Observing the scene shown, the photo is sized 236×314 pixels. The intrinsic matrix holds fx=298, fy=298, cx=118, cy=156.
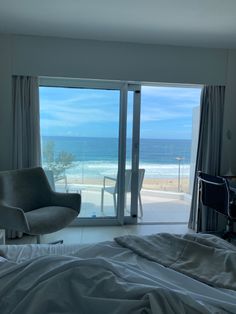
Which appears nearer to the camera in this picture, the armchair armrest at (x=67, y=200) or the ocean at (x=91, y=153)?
the armchair armrest at (x=67, y=200)

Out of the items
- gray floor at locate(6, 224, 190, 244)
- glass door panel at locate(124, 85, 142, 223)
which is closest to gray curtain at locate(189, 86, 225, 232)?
gray floor at locate(6, 224, 190, 244)

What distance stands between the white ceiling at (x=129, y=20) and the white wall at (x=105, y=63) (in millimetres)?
124

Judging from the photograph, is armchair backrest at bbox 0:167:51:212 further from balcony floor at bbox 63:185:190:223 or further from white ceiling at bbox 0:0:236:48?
white ceiling at bbox 0:0:236:48

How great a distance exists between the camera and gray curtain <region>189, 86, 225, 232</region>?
3.79 meters

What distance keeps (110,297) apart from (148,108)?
3.27m

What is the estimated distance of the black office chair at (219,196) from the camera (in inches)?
124

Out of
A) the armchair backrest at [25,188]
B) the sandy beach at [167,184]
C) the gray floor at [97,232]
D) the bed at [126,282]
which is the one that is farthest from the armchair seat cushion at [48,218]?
the sandy beach at [167,184]

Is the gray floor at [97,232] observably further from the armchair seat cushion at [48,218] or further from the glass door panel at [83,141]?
the armchair seat cushion at [48,218]

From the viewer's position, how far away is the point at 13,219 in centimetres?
253

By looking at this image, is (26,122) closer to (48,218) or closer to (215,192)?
(48,218)

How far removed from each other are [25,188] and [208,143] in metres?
2.30

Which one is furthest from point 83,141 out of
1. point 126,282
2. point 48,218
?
point 126,282

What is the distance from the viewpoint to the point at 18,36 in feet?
11.2

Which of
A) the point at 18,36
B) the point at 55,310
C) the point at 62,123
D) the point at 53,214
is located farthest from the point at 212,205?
the point at 18,36
